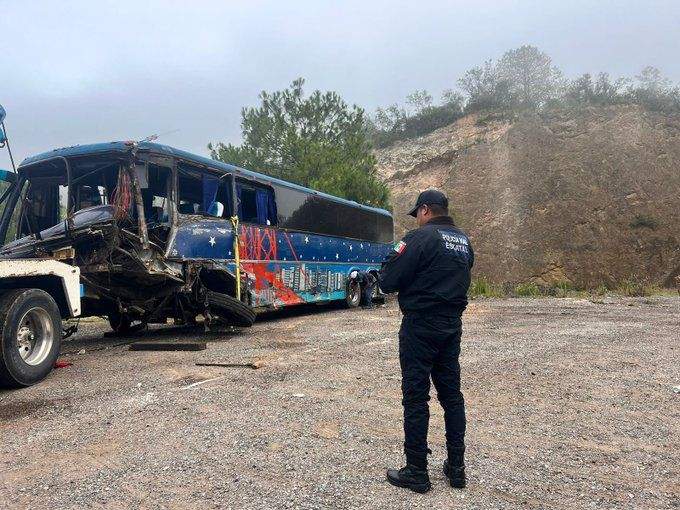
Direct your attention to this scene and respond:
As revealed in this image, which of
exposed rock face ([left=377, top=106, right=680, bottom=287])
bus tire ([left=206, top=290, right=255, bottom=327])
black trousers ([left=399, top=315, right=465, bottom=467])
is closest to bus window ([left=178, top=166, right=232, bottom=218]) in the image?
bus tire ([left=206, top=290, right=255, bottom=327])

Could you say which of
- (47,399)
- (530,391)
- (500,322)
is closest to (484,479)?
(530,391)

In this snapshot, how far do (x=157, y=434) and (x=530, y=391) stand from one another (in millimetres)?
3597

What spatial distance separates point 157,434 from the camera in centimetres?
404

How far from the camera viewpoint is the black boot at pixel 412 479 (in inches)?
120

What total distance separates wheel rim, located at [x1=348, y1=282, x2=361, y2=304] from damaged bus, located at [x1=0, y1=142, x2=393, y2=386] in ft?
18.0

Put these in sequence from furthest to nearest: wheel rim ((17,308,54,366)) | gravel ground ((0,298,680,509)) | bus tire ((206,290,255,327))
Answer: bus tire ((206,290,255,327)) → wheel rim ((17,308,54,366)) → gravel ground ((0,298,680,509))

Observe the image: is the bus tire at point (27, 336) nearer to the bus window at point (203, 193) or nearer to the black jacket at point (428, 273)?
the bus window at point (203, 193)

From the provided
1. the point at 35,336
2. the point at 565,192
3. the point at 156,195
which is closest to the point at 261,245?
the point at 156,195

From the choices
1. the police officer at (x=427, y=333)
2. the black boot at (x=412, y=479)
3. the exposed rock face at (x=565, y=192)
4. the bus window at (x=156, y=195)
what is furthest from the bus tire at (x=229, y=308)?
the exposed rock face at (x=565, y=192)

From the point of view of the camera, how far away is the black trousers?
10.3 feet

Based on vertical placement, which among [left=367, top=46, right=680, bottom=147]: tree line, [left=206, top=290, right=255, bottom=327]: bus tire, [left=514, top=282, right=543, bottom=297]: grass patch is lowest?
[left=514, top=282, right=543, bottom=297]: grass patch

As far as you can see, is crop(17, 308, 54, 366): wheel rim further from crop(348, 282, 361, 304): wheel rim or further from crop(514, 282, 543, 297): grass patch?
crop(514, 282, 543, 297): grass patch

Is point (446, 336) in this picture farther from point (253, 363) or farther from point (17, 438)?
point (253, 363)

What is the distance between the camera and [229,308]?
357 inches
